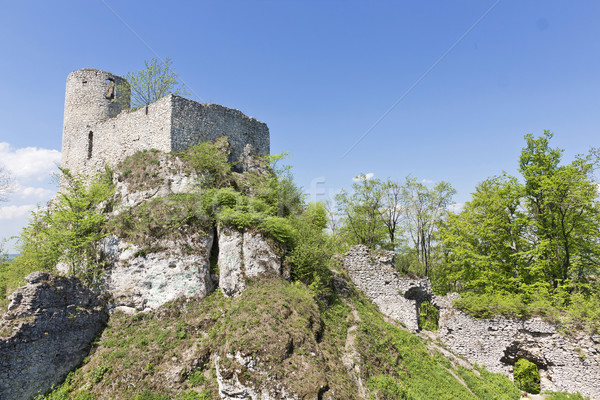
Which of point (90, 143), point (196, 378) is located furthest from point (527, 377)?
point (90, 143)

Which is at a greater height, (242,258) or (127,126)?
(127,126)

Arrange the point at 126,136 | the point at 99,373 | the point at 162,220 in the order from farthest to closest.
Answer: the point at 126,136 < the point at 162,220 < the point at 99,373

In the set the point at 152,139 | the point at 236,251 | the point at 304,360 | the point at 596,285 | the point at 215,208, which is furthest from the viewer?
the point at 152,139

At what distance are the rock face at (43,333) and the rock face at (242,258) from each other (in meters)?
5.63

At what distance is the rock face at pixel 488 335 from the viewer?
15.9 m

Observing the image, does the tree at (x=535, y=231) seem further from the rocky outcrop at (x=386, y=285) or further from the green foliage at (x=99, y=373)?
the green foliage at (x=99, y=373)

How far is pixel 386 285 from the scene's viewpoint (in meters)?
20.3

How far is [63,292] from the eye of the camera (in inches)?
512

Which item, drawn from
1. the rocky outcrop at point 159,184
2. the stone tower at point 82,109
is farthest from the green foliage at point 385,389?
the stone tower at point 82,109

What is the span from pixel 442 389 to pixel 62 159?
28828 mm

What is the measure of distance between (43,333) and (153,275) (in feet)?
14.1

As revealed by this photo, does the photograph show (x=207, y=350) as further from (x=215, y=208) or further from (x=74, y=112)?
(x=74, y=112)

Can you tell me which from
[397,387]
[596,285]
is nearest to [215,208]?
[397,387]

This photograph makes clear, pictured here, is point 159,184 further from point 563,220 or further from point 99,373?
point 563,220
